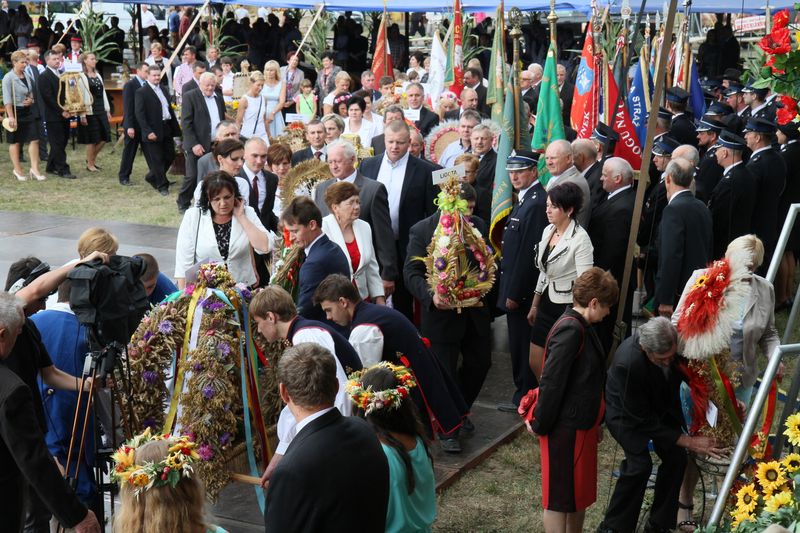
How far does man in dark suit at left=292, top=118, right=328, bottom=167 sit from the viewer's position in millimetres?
10281

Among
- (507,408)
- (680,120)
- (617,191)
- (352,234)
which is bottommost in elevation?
(507,408)

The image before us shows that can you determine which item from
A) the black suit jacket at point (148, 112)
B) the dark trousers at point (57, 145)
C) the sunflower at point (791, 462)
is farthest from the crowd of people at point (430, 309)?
the dark trousers at point (57, 145)

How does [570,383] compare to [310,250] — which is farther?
[310,250]

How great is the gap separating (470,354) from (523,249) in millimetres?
854

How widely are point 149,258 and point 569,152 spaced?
3.42 m

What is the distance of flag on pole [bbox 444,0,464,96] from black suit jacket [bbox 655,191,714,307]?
6.67 meters

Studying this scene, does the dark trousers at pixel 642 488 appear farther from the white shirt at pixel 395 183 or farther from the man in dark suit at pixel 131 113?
the man in dark suit at pixel 131 113

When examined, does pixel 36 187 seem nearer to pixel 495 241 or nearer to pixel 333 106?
pixel 333 106

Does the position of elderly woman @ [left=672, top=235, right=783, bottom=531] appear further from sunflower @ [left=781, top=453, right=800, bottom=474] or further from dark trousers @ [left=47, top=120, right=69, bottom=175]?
dark trousers @ [left=47, top=120, right=69, bottom=175]

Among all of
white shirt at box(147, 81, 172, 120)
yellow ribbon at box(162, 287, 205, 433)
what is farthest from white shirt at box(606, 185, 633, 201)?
white shirt at box(147, 81, 172, 120)

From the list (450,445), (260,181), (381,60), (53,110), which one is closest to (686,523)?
(450,445)

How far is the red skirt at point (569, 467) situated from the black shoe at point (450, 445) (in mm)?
1476

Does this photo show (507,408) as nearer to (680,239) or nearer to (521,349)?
(521,349)

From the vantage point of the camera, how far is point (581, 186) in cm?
757
